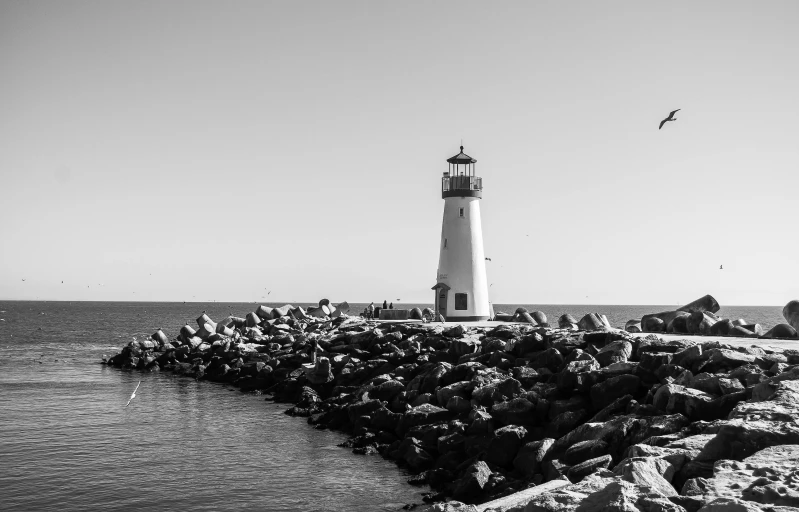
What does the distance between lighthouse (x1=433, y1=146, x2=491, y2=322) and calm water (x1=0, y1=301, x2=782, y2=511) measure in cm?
1284

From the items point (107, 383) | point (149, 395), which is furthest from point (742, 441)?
point (107, 383)

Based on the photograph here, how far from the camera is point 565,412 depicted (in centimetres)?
1816

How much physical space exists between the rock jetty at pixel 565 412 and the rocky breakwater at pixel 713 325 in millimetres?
177

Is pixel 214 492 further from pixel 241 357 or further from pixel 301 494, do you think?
pixel 241 357

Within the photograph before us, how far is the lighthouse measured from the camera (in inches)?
1569

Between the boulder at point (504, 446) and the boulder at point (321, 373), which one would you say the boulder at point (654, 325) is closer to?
the boulder at point (321, 373)

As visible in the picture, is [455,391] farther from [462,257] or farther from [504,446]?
[462,257]

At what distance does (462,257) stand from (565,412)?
2215 centimetres

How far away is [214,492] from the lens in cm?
1822

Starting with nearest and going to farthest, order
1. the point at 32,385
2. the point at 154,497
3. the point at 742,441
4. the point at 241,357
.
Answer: the point at 742,441 < the point at 154,497 < the point at 32,385 < the point at 241,357

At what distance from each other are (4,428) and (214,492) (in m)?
12.2

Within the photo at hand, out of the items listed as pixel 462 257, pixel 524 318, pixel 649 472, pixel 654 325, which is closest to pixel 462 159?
pixel 462 257

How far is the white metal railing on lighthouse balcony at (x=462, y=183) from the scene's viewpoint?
133 feet

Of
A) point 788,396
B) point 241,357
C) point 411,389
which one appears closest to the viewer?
point 788,396
